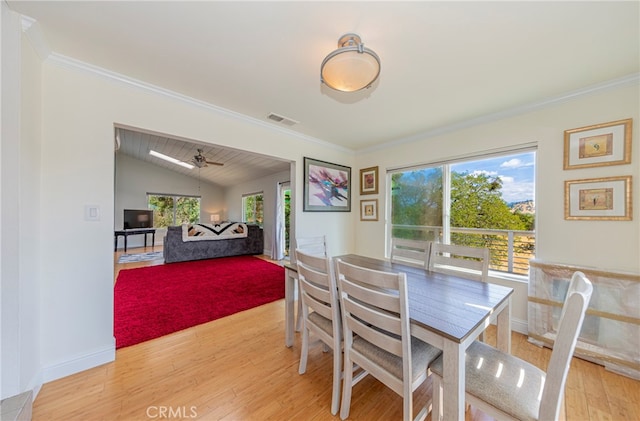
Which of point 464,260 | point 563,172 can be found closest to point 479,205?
point 563,172

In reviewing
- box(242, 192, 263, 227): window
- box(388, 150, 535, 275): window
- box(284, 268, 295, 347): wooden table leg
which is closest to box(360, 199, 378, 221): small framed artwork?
box(388, 150, 535, 275): window

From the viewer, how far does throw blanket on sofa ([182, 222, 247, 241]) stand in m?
5.32

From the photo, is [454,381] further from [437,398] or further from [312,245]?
[312,245]

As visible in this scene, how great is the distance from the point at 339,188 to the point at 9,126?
3.20 meters

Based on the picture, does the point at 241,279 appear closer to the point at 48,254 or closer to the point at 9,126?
the point at 48,254

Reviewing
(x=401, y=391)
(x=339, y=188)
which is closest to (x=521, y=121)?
(x=339, y=188)

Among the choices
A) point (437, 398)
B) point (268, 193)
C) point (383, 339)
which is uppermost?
point (268, 193)

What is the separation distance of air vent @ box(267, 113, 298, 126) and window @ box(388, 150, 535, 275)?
1.81 metres

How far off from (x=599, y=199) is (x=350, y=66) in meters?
2.41

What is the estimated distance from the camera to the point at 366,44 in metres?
1.48

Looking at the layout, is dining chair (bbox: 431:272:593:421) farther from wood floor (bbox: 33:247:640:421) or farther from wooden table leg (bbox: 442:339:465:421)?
wood floor (bbox: 33:247:640:421)

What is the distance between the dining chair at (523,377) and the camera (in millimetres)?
812

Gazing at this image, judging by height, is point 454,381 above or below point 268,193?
below

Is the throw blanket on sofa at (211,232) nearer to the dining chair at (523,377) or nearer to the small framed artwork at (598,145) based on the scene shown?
the dining chair at (523,377)
